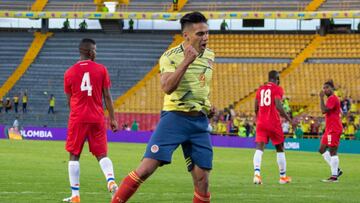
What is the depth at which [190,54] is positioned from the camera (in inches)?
330

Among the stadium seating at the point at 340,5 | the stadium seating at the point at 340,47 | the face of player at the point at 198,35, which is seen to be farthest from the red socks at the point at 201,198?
the stadium seating at the point at 340,5

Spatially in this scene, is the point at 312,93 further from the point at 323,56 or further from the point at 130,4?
the point at 130,4

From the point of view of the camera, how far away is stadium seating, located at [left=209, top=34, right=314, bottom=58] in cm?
5494

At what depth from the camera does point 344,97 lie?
46.7 metres

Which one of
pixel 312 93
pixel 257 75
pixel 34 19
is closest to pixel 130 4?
pixel 34 19

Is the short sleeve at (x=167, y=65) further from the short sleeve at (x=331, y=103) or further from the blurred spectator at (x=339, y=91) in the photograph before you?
the blurred spectator at (x=339, y=91)

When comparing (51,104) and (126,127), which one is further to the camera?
(51,104)

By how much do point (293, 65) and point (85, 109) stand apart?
41702 mm

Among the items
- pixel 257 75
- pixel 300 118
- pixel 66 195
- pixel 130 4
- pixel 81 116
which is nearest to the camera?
pixel 81 116

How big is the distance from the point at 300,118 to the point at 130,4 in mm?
19311

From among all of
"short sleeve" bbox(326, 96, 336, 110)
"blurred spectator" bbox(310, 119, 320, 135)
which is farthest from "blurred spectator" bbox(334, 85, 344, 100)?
"short sleeve" bbox(326, 96, 336, 110)

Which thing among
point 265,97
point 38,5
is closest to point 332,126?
point 265,97

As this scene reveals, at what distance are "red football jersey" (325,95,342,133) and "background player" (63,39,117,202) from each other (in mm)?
8088

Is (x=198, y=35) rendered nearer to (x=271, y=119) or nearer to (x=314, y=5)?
(x=271, y=119)
